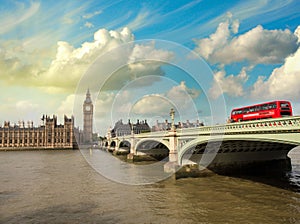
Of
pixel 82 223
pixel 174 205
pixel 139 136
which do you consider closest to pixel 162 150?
pixel 139 136

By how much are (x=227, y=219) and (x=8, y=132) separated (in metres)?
107

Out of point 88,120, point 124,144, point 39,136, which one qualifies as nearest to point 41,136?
point 39,136

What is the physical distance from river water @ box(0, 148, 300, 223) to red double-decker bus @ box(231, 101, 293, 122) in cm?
525

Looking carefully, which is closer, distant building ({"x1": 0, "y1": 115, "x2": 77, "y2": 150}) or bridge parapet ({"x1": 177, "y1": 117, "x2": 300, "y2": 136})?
bridge parapet ({"x1": 177, "y1": 117, "x2": 300, "y2": 136})

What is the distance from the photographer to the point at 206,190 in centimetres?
1831

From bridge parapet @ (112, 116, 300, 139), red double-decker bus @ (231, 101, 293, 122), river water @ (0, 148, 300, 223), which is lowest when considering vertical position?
river water @ (0, 148, 300, 223)

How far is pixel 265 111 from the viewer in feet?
66.8

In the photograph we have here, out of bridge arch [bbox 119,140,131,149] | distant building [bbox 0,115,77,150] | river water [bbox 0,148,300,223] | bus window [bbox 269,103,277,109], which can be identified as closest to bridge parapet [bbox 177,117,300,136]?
river water [bbox 0,148,300,223]

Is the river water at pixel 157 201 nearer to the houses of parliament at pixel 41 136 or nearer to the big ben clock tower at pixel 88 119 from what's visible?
the houses of parliament at pixel 41 136

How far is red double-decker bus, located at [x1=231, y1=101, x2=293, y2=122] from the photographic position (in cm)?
1936

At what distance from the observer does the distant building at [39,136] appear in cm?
10175

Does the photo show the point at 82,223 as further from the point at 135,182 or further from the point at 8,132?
the point at 8,132

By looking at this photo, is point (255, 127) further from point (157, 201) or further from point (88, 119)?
point (88, 119)

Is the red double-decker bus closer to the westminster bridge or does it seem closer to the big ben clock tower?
the westminster bridge
